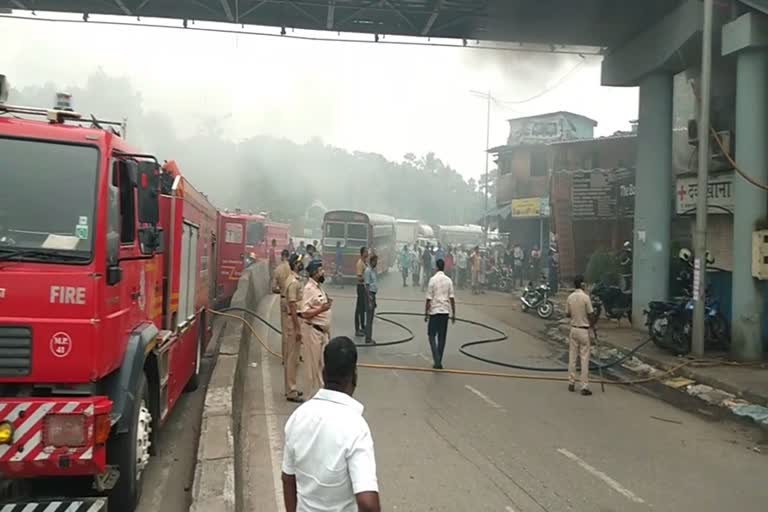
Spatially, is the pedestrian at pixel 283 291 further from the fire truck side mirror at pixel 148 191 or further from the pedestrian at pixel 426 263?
the pedestrian at pixel 426 263

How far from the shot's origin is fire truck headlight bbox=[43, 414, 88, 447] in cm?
405

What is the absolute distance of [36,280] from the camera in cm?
416

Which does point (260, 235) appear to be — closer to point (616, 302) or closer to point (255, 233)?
point (255, 233)

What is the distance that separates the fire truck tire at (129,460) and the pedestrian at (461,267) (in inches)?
970

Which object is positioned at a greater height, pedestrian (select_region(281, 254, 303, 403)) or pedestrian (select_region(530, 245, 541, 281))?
pedestrian (select_region(530, 245, 541, 281))

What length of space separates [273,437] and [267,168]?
134 feet

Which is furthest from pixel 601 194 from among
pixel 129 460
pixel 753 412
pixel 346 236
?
pixel 129 460

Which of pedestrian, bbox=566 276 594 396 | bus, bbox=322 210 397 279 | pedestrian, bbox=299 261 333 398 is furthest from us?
bus, bbox=322 210 397 279

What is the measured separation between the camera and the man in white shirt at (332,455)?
2486 millimetres

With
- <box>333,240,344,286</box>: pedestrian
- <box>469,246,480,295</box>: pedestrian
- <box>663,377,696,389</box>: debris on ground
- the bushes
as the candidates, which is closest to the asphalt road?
<box>663,377,696,389</box>: debris on ground

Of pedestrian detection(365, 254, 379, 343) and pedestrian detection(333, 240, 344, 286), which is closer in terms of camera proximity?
pedestrian detection(365, 254, 379, 343)

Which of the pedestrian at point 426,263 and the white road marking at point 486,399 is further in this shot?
the pedestrian at point 426,263

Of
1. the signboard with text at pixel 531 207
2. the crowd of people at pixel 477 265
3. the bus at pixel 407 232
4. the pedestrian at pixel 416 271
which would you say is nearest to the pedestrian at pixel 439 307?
the crowd of people at pixel 477 265

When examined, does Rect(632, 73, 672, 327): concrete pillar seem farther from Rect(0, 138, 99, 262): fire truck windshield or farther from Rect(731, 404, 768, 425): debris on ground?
Rect(0, 138, 99, 262): fire truck windshield
